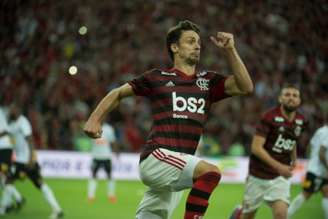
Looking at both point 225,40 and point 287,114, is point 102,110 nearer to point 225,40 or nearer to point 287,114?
point 225,40

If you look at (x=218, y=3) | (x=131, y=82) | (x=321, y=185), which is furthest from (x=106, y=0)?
(x=131, y=82)

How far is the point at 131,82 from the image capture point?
627 cm

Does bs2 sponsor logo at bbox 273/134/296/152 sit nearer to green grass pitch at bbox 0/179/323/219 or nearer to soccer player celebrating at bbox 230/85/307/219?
soccer player celebrating at bbox 230/85/307/219

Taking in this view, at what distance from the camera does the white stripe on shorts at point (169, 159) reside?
582cm

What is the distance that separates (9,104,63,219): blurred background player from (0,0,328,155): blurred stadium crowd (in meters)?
8.81

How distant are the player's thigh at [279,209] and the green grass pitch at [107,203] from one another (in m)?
4.18

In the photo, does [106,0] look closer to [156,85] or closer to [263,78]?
[263,78]

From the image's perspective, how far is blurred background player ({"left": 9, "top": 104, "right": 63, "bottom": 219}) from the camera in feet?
41.4

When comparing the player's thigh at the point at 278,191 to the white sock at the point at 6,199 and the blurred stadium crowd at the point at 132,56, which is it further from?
the blurred stadium crowd at the point at 132,56

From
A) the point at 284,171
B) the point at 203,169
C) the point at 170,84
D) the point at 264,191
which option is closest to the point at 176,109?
the point at 170,84

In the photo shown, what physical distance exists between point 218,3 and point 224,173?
25.1 feet

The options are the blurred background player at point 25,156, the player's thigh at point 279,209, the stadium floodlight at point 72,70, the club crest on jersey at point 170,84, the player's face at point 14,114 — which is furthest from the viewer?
the stadium floodlight at point 72,70

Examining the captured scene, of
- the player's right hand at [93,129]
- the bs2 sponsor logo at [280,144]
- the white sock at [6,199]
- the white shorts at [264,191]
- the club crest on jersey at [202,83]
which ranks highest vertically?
the club crest on jersey at [202,83]

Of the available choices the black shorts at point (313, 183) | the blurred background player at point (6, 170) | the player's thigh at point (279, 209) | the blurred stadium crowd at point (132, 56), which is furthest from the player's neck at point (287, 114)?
the blurred stadium crowd at point (132, 56)
